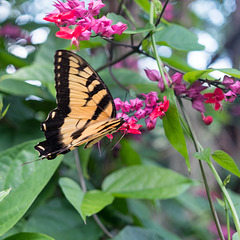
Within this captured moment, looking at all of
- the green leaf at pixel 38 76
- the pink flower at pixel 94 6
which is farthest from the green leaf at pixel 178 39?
the green leaf at pixel 38 76

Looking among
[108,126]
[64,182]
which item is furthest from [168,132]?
[64,182]

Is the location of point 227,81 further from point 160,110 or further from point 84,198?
point 84,198

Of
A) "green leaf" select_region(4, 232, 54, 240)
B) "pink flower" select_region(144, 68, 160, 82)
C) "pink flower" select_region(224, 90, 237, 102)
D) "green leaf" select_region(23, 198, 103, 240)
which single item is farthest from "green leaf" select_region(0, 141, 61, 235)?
"pink flower" select_region(224, 90, 237, 102)

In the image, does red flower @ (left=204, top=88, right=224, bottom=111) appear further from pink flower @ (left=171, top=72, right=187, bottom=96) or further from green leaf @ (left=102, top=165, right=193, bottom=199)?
green leaf @ (left=102, top=165, right=193, bottom=199)

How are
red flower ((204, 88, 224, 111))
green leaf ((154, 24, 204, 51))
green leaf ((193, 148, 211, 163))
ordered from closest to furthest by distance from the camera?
green leaf ((193, 148, 211, 163))
red flower ((204, 88, 224, 111))
green leaf ((154, 24, 204, 51))

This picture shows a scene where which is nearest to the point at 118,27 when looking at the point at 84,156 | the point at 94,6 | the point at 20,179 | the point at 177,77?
the point at 94,6
